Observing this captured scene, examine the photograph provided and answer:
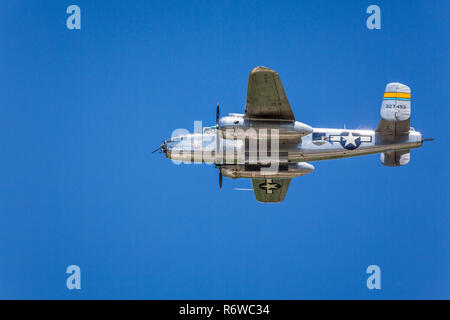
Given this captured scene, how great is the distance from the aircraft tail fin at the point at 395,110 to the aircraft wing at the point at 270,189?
228 inches

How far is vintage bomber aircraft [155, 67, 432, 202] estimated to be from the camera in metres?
20.3

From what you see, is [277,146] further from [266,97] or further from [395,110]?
[395,110]

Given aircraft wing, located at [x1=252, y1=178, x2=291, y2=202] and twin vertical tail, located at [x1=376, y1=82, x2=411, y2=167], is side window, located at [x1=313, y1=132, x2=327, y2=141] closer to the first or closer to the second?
twin vertical tail, located at [x1=376, y1=82, x2=411, y2=167]

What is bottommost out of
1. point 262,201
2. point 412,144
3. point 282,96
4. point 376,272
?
point 376,272

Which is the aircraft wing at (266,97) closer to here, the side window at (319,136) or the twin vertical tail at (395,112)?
the side window at (319,136)

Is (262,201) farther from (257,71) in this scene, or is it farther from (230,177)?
(257,71)

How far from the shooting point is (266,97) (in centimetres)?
2005

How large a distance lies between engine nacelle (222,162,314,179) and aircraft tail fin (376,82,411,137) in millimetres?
3905

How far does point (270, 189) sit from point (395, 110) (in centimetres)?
720

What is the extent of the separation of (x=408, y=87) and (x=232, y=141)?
7.98 m

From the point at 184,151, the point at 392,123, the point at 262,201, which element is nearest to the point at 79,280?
the point at 184,151

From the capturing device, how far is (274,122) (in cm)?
2081

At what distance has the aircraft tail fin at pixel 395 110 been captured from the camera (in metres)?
21.3

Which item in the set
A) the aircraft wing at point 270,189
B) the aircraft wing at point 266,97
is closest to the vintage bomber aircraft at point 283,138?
the aircraft wing at point 266,97
